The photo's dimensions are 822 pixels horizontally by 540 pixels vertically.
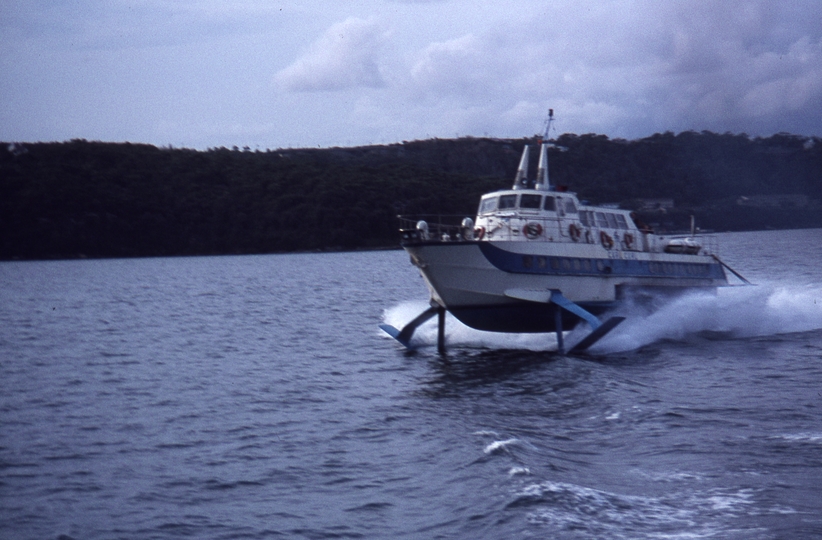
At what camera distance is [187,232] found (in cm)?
11625

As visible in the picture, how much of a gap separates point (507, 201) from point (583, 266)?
3.04 meters

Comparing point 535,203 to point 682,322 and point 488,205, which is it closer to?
point 488,205

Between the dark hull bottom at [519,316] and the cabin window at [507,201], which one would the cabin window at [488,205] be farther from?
the dark hull bottom at [519,316]

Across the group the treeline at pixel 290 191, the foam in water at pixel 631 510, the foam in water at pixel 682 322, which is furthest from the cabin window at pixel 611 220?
the treeline at pixel 290 191

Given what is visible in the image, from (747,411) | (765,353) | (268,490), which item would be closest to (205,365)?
(268,490)

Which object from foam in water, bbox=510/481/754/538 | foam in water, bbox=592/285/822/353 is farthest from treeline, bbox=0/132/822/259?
foam in water, bbox=510/481/754/538

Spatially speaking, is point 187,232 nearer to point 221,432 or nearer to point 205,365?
point 205,365

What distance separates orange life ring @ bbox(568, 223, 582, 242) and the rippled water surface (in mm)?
3508

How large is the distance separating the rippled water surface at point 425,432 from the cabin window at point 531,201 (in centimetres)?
453

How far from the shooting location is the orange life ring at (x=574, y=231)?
24.4m

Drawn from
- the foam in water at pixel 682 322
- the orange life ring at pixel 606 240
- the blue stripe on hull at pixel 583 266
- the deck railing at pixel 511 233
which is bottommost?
the foam in water at pixel 682 322

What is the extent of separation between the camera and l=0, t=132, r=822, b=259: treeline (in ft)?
332

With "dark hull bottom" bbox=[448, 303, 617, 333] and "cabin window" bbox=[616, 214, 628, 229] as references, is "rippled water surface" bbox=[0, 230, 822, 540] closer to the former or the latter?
"dark hull bottom" bbox=[448, 303, 617, 333]

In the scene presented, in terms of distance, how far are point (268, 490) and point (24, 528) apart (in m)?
3.29
